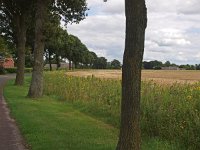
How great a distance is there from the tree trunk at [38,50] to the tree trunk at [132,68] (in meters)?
18.9

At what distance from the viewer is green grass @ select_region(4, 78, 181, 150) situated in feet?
37.7

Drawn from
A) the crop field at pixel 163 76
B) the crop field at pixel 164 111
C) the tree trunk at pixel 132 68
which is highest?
the tree trunk at pixel 132 68

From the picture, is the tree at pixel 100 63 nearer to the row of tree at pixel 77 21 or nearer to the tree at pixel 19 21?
the row of tree at pixel 77 21

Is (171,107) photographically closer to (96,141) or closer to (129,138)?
(96,141)

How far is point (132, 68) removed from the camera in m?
8.98

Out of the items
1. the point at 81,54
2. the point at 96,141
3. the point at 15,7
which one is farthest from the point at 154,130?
the point at 81,54

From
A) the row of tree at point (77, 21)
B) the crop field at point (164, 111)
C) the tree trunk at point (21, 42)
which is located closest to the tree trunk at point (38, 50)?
the row of tree at point (77, 21)

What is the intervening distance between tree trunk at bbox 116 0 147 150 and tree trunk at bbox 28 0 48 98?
61.9 ft

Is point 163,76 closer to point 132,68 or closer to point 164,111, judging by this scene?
point 164,111

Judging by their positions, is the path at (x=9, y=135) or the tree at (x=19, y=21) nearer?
the path at (x=9, y=135)

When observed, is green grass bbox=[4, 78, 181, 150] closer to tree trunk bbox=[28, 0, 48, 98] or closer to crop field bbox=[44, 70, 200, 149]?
crop field bbox=[44, 70, 200, 149]

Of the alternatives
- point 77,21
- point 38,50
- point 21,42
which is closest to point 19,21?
point 21,42

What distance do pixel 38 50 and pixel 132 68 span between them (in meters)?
19.7

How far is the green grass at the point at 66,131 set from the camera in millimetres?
11477
